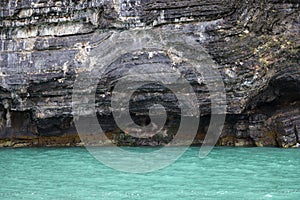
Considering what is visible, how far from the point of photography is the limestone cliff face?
13.3 m

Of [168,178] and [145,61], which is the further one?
[145,61]

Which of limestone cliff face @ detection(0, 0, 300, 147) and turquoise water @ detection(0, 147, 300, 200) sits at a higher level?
limestone cliff face @ detection(0, 0, 300, 147)

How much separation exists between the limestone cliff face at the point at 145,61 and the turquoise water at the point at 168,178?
5.32 ft

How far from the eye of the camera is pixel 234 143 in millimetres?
14086

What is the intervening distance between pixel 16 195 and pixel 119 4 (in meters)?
7.05

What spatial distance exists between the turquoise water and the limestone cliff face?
162 cm

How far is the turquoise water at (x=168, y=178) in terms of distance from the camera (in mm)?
8109

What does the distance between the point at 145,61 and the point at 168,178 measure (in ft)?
16.3

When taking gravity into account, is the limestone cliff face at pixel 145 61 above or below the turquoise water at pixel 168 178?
above

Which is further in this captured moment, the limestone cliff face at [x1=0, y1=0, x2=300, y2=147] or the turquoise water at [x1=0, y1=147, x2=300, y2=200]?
the limestone cliff face at [x1=0, y1=0, x2=300, y2=147]

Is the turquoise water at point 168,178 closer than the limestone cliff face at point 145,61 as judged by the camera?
Yes

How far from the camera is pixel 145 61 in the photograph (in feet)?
44.7

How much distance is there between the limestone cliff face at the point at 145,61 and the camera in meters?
13.3

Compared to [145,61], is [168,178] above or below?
below
